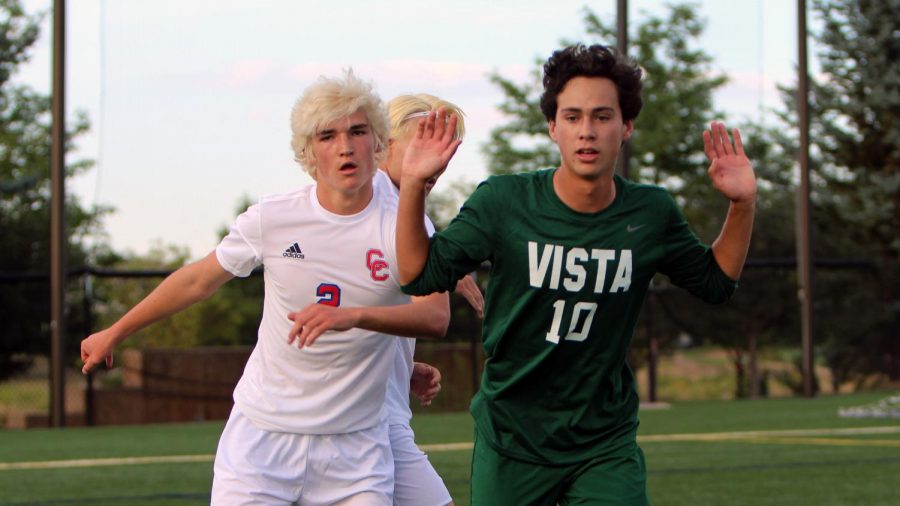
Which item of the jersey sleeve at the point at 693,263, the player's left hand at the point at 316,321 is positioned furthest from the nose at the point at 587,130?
the player's left hand at the point at 316,321

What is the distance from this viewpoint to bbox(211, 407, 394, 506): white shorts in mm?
4090

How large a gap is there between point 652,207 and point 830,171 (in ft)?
77.1

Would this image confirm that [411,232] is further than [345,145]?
No

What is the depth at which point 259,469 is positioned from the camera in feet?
13.4

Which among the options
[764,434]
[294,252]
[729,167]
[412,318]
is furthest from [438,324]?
[764,434]

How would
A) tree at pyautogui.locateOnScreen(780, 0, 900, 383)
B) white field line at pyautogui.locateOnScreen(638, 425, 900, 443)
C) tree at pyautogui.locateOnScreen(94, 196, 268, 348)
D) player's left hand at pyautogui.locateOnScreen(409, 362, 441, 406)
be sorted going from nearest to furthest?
player's left hand at pyautogui.locateOnScreen(409, 362, 441, 406)
white field line at pyautogui.locateOnScreen(638, 425, 900, 443)
tree at pyautogui.locateOnScreen(94, 196, 268, 348)
tree at pyautogui.locateOnScreen(780, 0, 900, 383)

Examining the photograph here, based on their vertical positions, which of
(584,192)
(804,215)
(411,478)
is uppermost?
(804,215)

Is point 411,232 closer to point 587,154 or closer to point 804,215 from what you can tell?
point 587,154

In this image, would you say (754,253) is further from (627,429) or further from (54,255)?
(627,429)

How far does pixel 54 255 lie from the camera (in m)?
14.3

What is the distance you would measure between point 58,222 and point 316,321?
435 inches

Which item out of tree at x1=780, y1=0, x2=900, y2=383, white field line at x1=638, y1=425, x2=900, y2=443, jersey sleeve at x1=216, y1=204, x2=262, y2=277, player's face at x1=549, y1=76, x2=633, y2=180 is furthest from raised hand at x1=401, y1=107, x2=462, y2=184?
tree at x1=780, y1=0, x2=900, y2=383

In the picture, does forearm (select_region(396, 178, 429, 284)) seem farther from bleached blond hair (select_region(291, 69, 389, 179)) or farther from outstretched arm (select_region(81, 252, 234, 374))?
outstretched arm (select_region(81, 252, 234, 374))

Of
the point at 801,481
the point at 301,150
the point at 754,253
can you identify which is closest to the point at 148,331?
the point at 754,253
